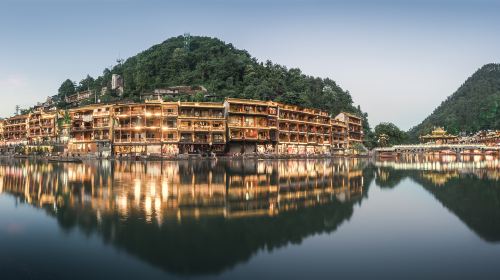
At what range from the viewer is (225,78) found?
139 m

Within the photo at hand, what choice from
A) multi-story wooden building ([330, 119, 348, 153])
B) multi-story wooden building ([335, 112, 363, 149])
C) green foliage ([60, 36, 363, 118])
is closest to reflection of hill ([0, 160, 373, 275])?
green foliage ([60, 36, 363, 118])

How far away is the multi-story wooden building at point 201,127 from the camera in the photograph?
10244cm

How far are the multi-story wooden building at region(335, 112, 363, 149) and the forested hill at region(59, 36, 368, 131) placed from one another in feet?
35.1

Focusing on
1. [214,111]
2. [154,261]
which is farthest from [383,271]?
[214,111]

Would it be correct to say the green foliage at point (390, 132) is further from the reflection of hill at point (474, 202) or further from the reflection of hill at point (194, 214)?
the reflection of hill at point (194, 214)

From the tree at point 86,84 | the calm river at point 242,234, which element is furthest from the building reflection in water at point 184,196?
the tree at point 86,84

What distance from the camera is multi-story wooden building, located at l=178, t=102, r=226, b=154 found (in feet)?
336

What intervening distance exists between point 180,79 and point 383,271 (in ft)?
438

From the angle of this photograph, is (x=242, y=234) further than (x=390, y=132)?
No

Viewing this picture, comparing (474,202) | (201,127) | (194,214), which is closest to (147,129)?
(201,127)

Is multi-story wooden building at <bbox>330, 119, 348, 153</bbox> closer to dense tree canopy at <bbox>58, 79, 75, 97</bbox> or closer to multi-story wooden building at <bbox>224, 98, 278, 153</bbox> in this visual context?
multi-story wooden building at <bbox>224, 98, 278, 153</bbox>

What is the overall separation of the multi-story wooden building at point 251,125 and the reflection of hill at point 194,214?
6882 centimetres

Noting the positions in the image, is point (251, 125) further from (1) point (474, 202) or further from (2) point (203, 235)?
(2) point (203, 235)

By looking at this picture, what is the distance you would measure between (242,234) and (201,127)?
86256 mm
